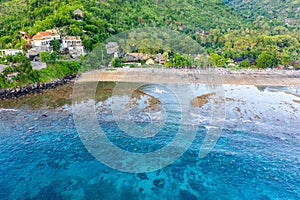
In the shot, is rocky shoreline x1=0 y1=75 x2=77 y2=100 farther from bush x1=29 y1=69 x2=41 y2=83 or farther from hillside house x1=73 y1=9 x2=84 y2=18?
hillside house x1=73 y1=9 x2=84 y2=18

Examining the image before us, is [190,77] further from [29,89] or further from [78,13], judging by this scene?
[78,13]

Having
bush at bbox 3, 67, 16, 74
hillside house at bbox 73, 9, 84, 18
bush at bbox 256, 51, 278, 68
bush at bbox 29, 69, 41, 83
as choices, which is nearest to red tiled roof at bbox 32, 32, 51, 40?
bush at bbox 29, 69, 41, 83


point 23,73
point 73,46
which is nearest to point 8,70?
point 23,73

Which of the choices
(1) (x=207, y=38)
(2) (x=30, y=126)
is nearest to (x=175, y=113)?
(2) (x=30, y=126)

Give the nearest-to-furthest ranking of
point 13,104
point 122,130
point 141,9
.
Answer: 1. point 122,130
2. point 13,104
3. point 141,9

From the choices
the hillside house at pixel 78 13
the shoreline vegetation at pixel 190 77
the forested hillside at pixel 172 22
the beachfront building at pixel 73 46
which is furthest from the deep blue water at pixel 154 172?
the hillside house at pixel 78 13

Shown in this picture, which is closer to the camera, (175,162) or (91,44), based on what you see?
(175,162)

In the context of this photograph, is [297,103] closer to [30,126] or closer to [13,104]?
[30,126]
